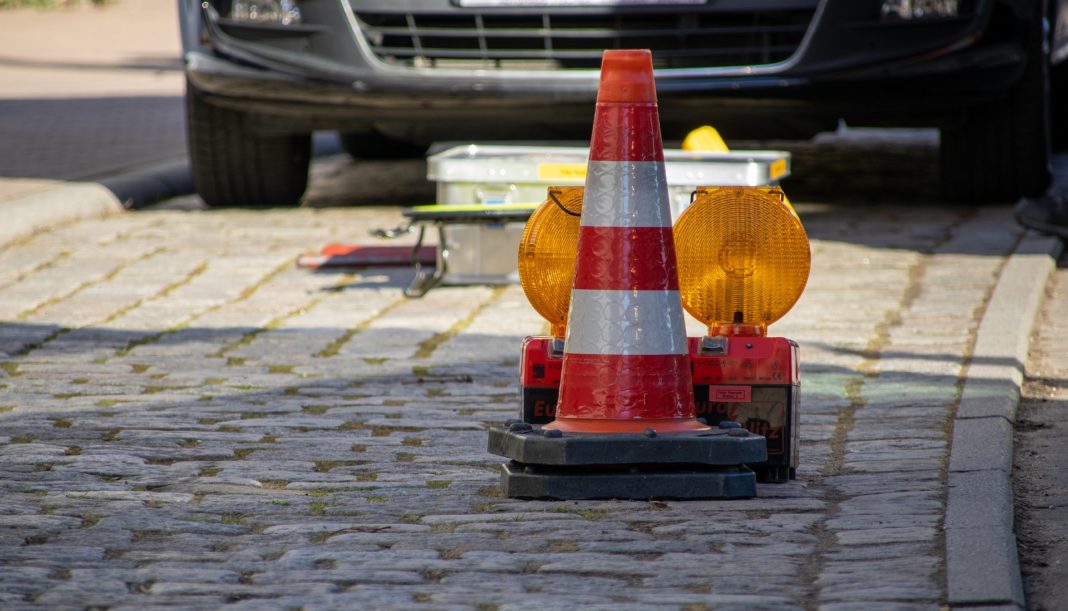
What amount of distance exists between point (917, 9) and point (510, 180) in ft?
6.16

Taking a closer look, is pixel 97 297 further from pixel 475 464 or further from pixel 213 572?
pixel 213 572

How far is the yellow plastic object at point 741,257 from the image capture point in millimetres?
3312

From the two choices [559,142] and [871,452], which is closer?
[871,452]

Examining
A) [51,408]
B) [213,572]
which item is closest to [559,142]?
[51,408]

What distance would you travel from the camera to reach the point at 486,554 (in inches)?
109

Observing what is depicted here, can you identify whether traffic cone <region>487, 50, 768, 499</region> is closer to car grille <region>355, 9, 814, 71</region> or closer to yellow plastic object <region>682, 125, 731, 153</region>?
yellow plastic object <region>682, 125, 731, 153</region>

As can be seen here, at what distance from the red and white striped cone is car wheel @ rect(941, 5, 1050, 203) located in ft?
12.9

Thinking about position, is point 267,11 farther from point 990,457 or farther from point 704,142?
point 990,457

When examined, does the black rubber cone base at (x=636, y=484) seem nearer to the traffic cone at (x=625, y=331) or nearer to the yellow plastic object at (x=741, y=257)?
the traffic cone at (x=625, y=331)

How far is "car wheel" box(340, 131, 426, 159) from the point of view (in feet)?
31.7

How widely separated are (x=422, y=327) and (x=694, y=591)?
2.58 m

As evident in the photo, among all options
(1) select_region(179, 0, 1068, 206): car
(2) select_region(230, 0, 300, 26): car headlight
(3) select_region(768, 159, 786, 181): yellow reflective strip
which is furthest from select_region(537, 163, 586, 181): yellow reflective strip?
(2) select_region(230, 0, 300, 26): car headlight

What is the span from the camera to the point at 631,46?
21.2 ft

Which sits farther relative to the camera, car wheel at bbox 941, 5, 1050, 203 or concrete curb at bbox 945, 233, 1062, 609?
car wheel at bbox 941, 5, 1050, 203
